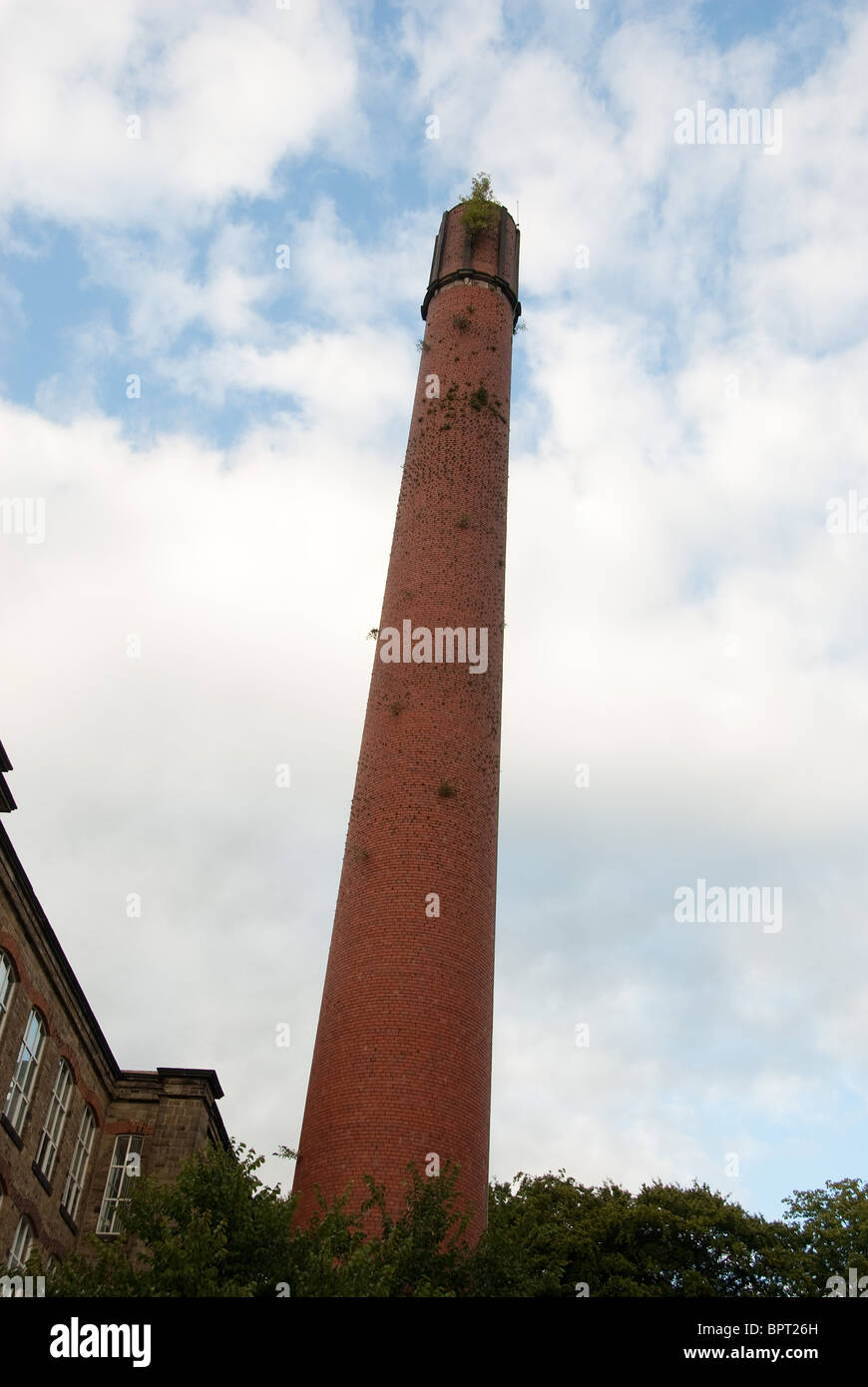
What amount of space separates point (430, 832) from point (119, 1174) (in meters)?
11.6

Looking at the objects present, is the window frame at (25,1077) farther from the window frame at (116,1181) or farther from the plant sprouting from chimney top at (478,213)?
the plant sprouting from chimney top at (478,213)

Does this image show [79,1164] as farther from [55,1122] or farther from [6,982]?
[6,982]

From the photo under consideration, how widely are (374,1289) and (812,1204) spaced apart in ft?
102

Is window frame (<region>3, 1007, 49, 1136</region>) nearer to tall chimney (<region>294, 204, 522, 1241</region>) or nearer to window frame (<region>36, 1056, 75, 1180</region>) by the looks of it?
window frame (<region>36, 1056, 75, 1180</region>)

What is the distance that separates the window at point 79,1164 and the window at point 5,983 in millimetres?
6104

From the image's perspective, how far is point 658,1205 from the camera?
40.3 m

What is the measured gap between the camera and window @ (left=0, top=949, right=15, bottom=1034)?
23703mm

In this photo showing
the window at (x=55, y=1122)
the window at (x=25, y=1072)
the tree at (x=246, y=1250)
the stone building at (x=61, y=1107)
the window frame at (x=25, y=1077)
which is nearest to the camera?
the tree at (x=246, y=1250)

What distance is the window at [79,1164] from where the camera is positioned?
27.8 meters

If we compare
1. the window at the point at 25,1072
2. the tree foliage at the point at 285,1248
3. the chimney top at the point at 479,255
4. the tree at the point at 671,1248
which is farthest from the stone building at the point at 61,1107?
the chimney top at the point at 479,255

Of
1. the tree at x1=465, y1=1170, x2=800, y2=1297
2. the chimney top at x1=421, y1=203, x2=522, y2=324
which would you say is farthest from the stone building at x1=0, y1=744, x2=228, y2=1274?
the chimney top at x1=421, y1=203, x2=522, y2=324

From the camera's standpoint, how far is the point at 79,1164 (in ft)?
94.1

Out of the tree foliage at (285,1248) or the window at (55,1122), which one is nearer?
the tree foliage at (285,1248)
